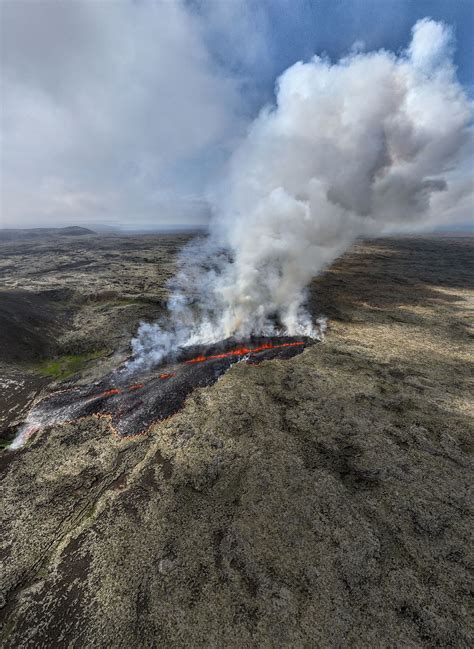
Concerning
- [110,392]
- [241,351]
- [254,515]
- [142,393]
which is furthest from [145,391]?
[254,515]

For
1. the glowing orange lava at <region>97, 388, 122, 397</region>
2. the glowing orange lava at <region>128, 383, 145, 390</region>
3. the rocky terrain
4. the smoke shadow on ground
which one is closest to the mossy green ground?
the rocky terrain

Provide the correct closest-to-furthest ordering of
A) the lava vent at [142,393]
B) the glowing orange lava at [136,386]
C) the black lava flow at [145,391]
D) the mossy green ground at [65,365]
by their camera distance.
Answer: the lava vent at [142,393], the black lava flow at [145,391], the glowing orange lava at [136,386], the mossy green ground at [65,365]

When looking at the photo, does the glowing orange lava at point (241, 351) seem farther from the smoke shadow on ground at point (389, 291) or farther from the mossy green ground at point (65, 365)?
the smoke shadow on ground at point (389, 291)

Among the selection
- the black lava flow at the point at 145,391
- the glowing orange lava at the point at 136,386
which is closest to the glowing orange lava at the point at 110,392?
the black lava flow at the point at 145,391

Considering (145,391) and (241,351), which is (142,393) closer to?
(145,391)

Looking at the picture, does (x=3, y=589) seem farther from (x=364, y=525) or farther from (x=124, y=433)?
(x=364, y=525)

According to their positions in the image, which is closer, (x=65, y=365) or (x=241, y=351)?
(x=65, y=365)

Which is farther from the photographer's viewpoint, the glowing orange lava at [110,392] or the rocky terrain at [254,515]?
the glowing orange lava at [110,392]

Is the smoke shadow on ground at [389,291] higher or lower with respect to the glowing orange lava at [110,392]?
lower

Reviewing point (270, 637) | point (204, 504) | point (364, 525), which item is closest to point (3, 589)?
point (204, 504)
